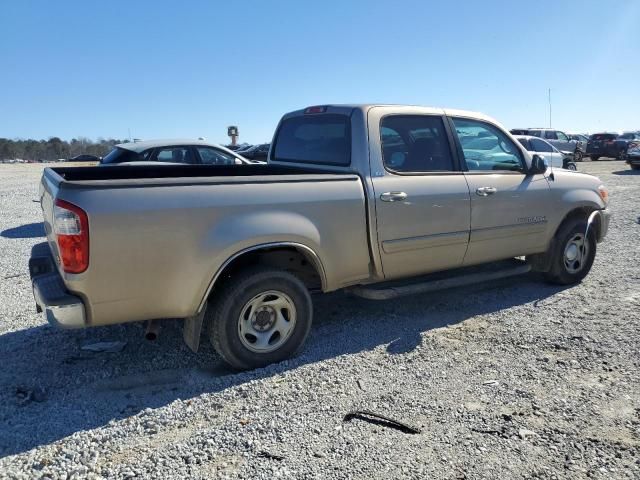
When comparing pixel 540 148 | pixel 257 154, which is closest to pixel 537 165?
pixel 540 148

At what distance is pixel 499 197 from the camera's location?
4930mm

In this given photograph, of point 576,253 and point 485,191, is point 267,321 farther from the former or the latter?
point 576,253

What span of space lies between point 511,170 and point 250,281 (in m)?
3.06

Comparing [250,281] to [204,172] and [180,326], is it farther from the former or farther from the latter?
[204,172]

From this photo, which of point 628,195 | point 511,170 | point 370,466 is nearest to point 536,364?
point 370,466

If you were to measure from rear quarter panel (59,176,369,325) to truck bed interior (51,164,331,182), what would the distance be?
2.31ft

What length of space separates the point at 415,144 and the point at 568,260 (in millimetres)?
2441

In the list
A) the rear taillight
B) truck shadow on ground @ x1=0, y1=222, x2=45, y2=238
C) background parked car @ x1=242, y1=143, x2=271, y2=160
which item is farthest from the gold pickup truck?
background parked car @ x1=242, y1=143, x2=271, y2=160

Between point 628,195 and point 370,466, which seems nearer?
point 370,466

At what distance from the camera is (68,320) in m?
3.14

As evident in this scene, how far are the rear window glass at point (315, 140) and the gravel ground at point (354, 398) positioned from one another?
1504 millimetres

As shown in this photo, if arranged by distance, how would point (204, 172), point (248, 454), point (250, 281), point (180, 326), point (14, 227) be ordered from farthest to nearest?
1. point (14, 227)
2. point (204, 172)
3. point (180, 326)
4. point (250, 281)
5. point (248, 454)

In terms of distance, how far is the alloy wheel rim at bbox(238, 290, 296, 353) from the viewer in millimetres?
3719

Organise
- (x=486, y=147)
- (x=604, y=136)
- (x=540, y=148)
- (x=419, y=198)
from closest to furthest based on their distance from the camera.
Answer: (x=419, y=198) < (x=486, y=147) < (x=540, y=148) < (x=604, y=136)
